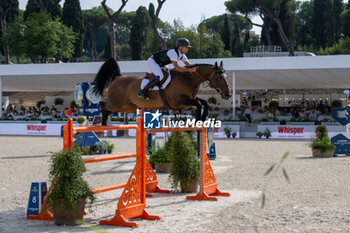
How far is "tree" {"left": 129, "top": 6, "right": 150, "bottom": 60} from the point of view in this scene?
55.3 metres

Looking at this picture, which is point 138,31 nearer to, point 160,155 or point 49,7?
point 49,7

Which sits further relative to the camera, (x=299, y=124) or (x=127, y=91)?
(x=299, y=124)

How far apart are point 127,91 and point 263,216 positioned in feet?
7.28

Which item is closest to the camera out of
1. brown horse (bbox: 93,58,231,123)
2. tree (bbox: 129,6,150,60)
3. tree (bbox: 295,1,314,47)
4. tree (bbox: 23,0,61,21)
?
brown horse (bbox: 93,58,231,123)

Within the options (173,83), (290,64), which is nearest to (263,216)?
(173,83)

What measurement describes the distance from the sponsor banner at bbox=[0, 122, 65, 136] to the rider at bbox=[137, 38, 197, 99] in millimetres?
19933

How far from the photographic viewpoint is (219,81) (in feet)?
16.4

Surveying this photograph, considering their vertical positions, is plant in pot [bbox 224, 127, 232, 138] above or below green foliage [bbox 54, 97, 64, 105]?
below

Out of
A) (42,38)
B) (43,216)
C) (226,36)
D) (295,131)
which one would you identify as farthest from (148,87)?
(226,36)

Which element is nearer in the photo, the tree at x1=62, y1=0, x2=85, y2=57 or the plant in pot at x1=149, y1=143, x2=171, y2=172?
the plant in pot at x1=149, y1=143, x2=171, y2=172

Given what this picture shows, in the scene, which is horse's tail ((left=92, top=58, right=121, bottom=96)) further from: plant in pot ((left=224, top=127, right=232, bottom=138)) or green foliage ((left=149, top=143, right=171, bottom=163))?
plant in pot ((left=224, top=127, right=232, bottom=138))

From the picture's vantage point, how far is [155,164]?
35.0 ft

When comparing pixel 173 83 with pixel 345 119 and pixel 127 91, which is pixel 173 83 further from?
pixel 345 119

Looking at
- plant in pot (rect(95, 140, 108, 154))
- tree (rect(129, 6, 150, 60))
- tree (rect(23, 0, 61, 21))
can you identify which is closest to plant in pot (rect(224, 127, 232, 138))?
plant in pot (rect(95, 140, 108, 154))
